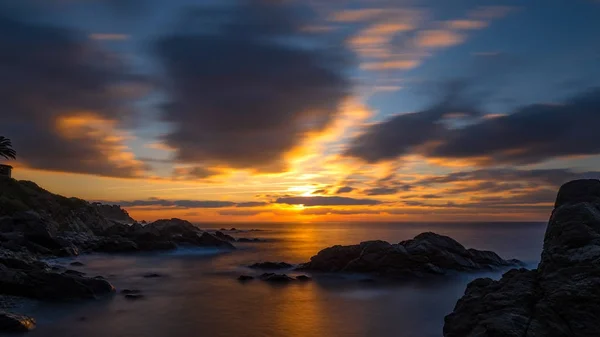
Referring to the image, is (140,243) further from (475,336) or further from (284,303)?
(475,336)

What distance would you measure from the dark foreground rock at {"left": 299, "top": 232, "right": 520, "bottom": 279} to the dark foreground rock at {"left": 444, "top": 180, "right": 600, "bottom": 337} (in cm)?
3147

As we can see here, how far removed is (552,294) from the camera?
1406 cm

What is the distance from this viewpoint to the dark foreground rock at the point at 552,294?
1285 cm

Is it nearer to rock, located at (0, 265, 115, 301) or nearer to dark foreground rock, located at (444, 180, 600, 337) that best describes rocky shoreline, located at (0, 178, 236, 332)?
rock, located at (0, 265, 115, 301)

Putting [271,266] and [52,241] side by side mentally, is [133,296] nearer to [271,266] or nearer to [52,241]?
[271,266]

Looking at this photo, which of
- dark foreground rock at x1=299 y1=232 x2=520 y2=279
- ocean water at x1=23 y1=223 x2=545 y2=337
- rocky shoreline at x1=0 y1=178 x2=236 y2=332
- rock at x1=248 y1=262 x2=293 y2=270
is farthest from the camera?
rock at x1=248 y1=262 x2=293 y2=270

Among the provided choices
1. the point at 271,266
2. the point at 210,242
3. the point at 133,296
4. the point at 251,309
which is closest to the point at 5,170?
the point at 210,242

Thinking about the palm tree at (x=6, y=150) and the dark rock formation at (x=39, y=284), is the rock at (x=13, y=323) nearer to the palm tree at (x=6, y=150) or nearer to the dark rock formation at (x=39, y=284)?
the dark rock formation at (x=39, y=284)

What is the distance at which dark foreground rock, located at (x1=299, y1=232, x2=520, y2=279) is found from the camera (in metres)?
49.1

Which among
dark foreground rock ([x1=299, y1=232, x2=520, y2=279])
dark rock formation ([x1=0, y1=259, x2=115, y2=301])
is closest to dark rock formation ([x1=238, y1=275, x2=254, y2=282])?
dark foreground rock ([x1=299, y1=232, x2=520, y2=279])

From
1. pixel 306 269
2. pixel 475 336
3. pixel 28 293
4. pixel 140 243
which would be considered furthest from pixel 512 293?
pixel 140 243

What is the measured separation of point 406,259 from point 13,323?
1553 inches

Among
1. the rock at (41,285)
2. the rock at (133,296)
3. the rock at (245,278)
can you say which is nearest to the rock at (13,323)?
the rock at (41,285)

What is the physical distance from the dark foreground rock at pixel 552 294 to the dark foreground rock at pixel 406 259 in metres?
31.5
